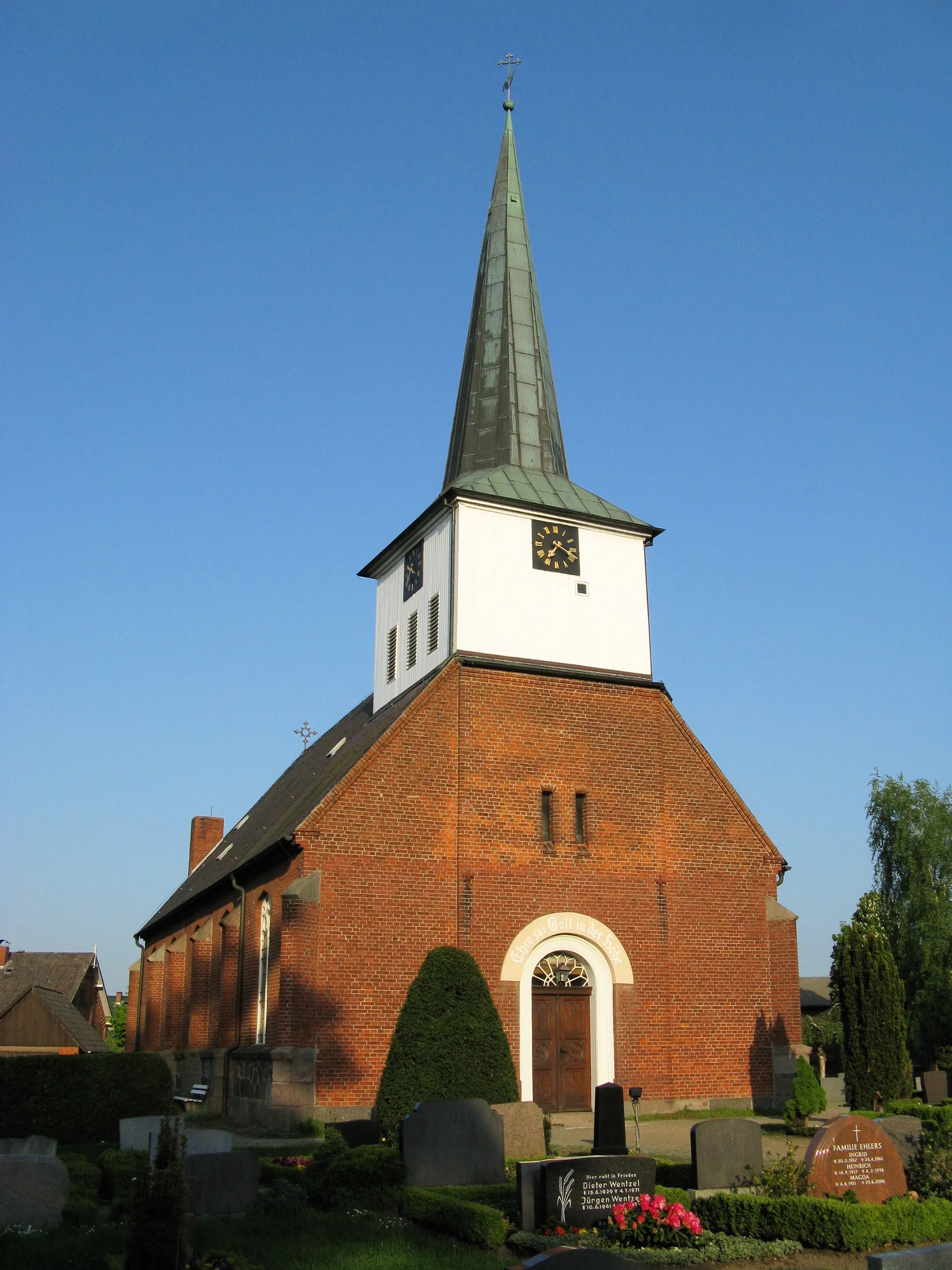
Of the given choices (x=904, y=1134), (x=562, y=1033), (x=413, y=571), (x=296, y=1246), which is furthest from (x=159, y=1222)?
(x=413, y=571)

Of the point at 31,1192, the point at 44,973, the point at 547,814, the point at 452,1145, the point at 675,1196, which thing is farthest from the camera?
the point at 44,973

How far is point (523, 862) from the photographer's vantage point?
23.3 m

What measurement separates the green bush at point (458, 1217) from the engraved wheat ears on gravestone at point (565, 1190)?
0.59 meters

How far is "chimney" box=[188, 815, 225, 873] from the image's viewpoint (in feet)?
143

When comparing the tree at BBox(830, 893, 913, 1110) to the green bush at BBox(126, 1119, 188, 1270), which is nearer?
the green bush at BBox(126, 1119, 188, 1270)

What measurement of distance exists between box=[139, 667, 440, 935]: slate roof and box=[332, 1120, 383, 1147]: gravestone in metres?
6.74

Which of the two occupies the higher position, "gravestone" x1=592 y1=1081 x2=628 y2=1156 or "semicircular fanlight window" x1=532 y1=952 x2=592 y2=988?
"semicircular fanlight window" x1=532 y1=952 x2=592 y2=988

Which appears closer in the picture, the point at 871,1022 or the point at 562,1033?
the point at 871,1022

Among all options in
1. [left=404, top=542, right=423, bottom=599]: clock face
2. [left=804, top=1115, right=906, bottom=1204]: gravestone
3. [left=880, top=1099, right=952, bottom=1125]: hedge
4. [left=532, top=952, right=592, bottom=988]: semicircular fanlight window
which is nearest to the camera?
[left=804, top=1115, right=906, bottom=1204]: gravestone

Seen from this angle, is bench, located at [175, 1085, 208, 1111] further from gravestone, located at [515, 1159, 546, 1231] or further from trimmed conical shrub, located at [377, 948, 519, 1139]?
gravestone, located at [515, 1159, 546, 1231]

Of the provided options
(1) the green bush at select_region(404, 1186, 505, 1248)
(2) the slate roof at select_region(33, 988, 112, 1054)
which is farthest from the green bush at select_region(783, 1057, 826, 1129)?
(2) the slate roof at select_region(33, 988, 112, 1054)

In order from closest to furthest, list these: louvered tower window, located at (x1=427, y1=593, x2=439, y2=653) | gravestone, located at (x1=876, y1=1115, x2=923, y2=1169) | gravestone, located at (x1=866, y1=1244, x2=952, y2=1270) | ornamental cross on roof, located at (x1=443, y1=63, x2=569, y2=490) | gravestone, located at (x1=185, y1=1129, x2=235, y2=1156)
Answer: gravestone, located at (x1=866, y1=1244, x2=952, y2=1270) < gravestone, located at (x1=876, y1=1115, x2=923, y2=1169) < gravestone, located at (x1=185, y1=1129, x2=235, y2=1156) < louvered tower window, located at (x1=427, y1=593, x2=439, y2=653) < ornamental cross on roof, located at (x1=443, y1=63, x2=569, y2=490)

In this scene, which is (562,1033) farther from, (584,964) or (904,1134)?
(904,1134)

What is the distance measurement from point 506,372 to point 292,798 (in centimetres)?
1217
